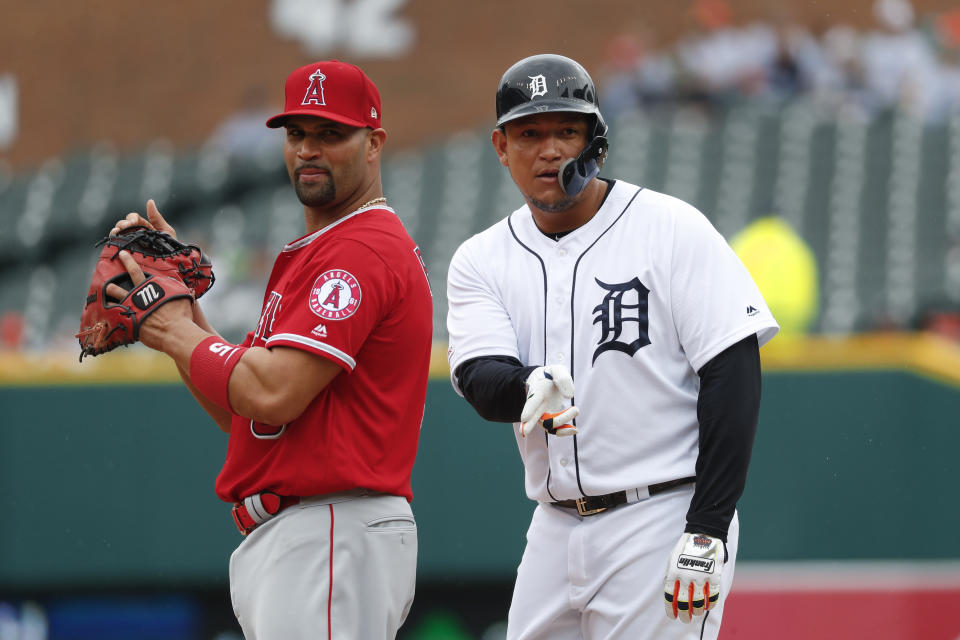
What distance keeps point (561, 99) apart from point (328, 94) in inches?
19.4

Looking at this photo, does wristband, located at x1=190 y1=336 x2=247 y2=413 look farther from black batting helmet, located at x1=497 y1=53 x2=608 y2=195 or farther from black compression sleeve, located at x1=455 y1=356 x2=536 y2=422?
black batting helmet, located at x1=497 y1=53 x2=608 y2=195

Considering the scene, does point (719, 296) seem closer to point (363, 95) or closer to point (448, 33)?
point (363, 95)

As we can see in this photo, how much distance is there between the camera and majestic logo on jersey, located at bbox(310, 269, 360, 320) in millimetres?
2352

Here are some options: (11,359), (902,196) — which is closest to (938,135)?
(902,196)

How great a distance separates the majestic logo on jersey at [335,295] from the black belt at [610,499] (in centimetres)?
61

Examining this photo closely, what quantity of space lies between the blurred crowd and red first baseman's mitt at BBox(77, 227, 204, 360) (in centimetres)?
849

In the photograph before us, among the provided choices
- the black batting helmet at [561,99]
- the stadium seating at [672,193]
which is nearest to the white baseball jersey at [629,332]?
the black batting helmet at [561,99]

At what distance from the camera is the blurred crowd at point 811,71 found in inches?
407

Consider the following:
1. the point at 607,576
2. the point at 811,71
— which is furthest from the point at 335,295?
the point at 811,71

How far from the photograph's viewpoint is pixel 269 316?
8.17ft

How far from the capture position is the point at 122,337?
243 cm

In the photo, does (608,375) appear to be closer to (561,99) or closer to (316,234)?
(561,99)

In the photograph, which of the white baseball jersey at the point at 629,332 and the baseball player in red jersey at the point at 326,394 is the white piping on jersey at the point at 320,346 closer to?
the baseball player in red jersey at the point at 326,394

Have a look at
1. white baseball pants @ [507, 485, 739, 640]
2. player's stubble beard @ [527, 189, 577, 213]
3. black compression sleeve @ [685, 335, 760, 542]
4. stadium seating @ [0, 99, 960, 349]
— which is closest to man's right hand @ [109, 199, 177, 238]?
player's stubble beard @ [527, 189, 577, 213]
